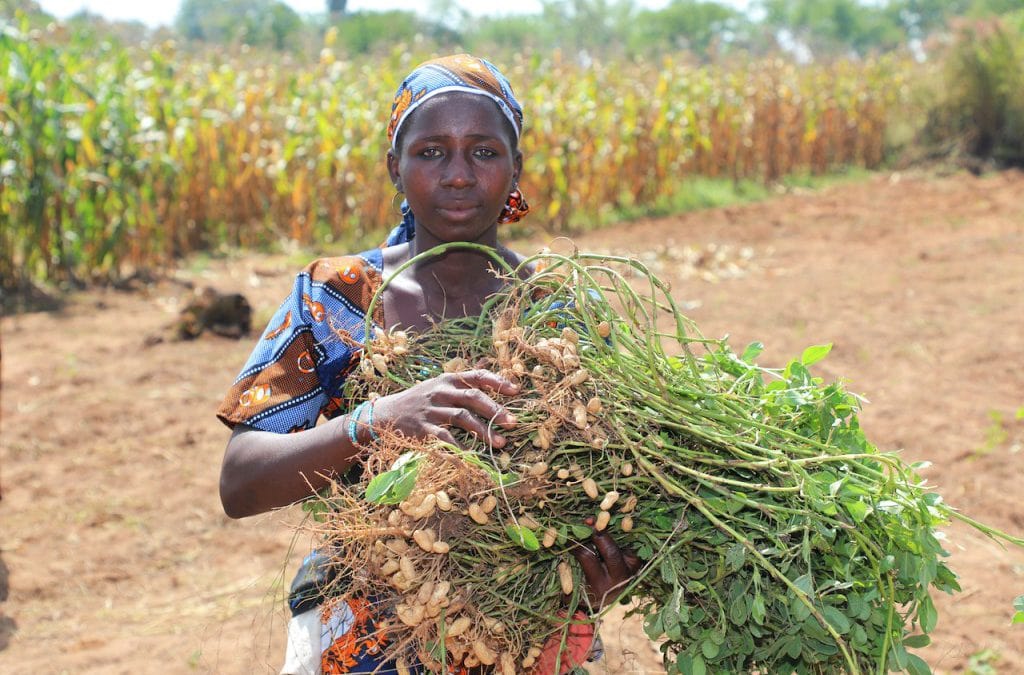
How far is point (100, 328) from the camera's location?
662cm

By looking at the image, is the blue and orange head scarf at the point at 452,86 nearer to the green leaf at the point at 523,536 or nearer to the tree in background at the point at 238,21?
the green leaf at the point at 523,536

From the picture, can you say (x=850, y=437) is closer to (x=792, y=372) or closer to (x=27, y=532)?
(x=792, y=372)

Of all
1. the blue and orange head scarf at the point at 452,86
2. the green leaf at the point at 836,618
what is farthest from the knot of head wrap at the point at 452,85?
the green leaf at the point at 836,618

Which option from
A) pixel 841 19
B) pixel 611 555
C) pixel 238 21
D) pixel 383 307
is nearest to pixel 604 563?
pixel 611 555

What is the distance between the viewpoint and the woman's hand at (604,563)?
153 centimetres

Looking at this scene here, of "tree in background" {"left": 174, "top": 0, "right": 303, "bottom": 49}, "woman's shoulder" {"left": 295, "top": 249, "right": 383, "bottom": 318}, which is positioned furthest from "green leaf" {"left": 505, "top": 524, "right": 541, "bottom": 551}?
"tree in background" {"left": 174, "top": 0, "right": 303, "bottom": 49}

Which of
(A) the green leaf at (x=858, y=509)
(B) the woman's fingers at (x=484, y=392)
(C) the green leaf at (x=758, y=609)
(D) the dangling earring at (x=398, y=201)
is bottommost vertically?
(C) the green leaf at (x=758, y=609)

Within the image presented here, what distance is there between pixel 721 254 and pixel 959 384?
354 centimetres

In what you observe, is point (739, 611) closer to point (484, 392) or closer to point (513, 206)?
point (484, 392)

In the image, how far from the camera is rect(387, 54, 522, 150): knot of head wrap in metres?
1.79

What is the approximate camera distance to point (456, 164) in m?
1.78

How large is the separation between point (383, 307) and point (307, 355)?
7.3 inches

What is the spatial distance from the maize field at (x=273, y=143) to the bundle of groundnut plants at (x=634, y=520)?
3625mm

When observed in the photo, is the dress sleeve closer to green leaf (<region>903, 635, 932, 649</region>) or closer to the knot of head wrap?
the knot of head wrap
